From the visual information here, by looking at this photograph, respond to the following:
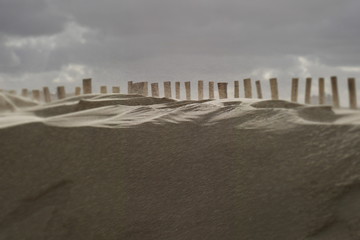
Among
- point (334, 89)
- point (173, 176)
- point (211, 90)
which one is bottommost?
point (173, 176)

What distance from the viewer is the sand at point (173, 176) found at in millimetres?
1497

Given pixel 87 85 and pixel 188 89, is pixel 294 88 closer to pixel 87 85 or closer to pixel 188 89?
pixel 188 89

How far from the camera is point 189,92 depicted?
19.6 feet

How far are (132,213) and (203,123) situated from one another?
0.47 metres


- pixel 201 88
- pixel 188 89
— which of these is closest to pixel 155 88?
pixel 188 89

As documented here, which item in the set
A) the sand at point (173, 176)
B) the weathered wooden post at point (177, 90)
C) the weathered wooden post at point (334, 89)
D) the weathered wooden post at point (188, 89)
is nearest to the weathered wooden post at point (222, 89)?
the weathered wooden post at point (188, 89)

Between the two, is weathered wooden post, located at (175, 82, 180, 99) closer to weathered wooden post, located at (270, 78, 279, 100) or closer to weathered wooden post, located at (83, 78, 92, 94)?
weathered wooden post, located at (270, 78, 279, 100)

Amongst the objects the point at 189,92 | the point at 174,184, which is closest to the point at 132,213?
the point at 174,184

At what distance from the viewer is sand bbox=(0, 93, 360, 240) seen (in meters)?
1.50

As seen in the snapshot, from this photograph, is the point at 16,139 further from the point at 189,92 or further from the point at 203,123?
the point at 189,92

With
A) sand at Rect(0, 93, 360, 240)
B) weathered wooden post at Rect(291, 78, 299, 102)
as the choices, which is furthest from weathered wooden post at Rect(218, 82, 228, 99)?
sand at Rect(0, 93, 360, 240)

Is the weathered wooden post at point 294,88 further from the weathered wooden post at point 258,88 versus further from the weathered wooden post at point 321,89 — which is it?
the weathered wooden post at point 258,88

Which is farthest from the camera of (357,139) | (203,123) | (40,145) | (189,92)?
(189,92)

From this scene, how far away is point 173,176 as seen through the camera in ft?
5.22
